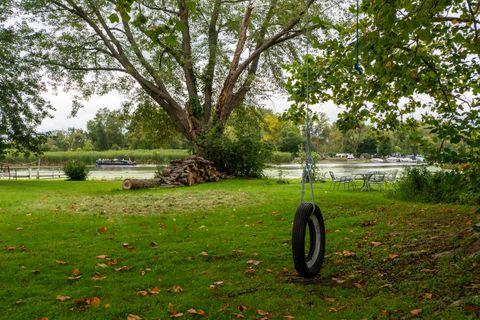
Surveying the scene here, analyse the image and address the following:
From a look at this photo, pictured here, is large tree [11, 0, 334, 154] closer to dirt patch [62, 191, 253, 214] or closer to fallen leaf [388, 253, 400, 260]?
dirt patch [62, 191, 253, 214]

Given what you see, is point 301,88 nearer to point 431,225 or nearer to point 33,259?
point 431,225

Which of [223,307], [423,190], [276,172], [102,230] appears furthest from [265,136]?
[223,307]

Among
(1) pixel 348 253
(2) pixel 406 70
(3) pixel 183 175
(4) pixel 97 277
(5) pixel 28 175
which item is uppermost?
(2) pixel 406 70

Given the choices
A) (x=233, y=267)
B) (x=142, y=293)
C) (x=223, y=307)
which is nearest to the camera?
(x=223, y=307)

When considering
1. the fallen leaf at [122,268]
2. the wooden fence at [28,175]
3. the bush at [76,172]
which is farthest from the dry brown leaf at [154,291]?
the wooden fence at [28,175]

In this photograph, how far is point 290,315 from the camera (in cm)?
387

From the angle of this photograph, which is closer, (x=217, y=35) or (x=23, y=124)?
(x=23, y=124)

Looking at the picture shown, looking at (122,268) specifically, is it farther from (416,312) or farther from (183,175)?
(183,175)

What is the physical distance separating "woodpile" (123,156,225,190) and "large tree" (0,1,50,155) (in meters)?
9.15

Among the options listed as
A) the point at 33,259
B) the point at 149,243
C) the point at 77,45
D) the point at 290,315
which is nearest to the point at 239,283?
the point at 290,315

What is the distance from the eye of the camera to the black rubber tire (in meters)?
4.50

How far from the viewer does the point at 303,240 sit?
4.48m

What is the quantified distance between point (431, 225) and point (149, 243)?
16.4 ft

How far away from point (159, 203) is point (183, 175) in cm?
671
